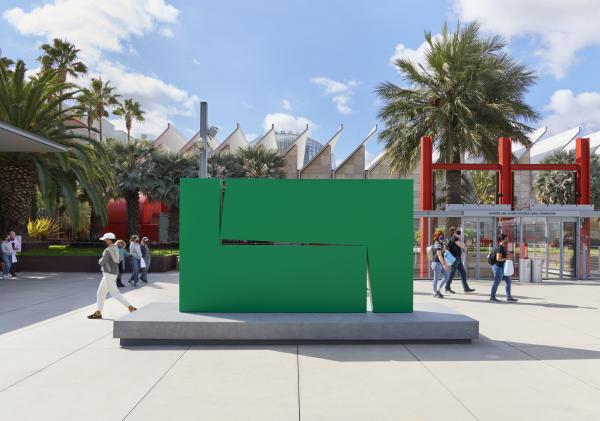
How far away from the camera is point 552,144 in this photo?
66750 mm

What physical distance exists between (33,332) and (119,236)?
30851 millimetres

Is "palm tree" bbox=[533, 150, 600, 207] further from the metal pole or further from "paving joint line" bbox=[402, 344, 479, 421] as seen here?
"paving joint line" bbox=[402, 344, 479, 421]

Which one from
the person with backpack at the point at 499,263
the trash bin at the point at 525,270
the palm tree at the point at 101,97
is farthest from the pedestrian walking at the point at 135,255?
the palm tree at the point at 101,97

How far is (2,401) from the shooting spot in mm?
4785

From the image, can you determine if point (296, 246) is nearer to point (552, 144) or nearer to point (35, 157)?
point (35, 157)

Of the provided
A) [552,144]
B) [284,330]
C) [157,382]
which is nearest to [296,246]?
[284,330]

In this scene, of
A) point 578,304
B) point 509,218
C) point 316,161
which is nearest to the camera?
point 578,304

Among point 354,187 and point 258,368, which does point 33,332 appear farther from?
point 354,187

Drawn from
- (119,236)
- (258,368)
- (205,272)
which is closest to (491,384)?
(258,368)

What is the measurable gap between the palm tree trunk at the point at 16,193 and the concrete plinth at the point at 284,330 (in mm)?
15540

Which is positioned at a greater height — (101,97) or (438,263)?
(101,97)

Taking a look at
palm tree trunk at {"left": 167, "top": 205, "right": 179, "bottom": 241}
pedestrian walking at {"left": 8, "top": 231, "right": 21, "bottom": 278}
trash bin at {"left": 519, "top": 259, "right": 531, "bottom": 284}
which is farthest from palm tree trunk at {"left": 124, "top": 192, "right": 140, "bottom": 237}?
trash bin at {"left": 519, "top": 259, "right": 531, "bottom": 284}

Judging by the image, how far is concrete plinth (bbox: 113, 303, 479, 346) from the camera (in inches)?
279

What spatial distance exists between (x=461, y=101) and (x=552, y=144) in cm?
5346
